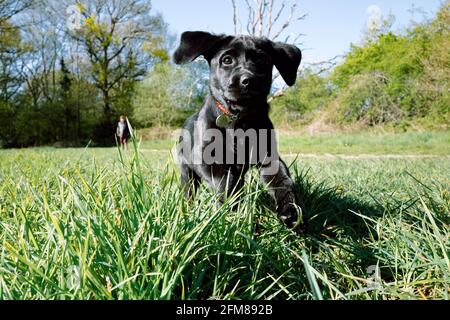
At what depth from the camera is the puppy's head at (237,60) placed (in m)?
2.98

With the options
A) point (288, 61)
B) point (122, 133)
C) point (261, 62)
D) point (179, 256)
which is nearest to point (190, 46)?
point (261, 62)

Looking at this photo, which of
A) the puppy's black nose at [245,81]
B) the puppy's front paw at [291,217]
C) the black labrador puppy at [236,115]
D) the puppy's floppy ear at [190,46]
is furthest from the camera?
the puppy's floppy ear at [190,46]

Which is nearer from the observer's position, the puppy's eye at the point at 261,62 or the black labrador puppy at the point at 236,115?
the black labrador puppy at the point at 236,115

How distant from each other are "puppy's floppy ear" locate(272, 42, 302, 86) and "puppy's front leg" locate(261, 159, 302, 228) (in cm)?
91

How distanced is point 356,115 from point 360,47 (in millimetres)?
7235

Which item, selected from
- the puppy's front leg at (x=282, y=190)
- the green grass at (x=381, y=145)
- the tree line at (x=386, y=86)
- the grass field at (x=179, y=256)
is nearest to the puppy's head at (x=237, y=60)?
the puppy's front leg at (x=282, y=190)

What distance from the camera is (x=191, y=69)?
30000 millimetres

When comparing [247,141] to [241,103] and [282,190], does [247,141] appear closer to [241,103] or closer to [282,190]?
[241,103]

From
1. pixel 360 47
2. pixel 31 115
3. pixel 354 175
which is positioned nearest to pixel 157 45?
pixel 31 115

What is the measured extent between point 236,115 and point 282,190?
0.81 meters

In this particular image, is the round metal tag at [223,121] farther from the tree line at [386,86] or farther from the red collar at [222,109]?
the tree line at [386,86]

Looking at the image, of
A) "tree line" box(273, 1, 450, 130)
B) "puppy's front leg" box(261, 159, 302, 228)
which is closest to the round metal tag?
"puppy's front leg" box(261, 159, 302, 228)

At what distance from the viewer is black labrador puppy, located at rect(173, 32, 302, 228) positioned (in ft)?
8.89

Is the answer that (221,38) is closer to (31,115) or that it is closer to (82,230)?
(82,230)
